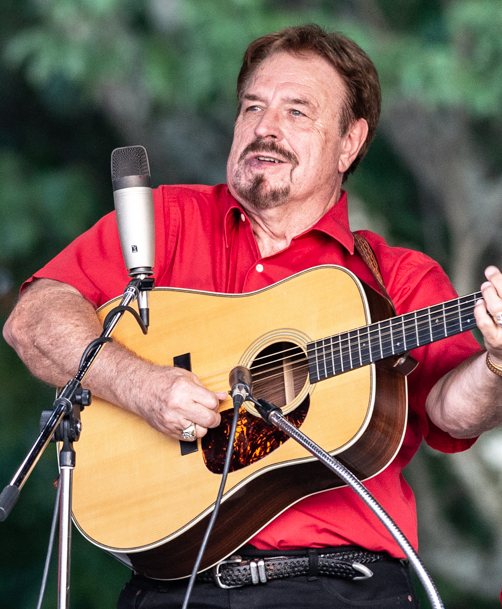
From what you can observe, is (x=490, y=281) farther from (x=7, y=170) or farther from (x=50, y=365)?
(x=7, y=170)

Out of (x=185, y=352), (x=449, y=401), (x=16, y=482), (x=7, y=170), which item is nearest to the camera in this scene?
(x=16, y=482)

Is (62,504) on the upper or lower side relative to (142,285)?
lower

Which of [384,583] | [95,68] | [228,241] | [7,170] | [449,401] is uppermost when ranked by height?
[95,68]

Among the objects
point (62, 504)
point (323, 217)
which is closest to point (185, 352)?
point (323, 217)

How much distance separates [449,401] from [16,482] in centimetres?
112

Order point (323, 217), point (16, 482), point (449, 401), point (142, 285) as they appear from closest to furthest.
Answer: point (16, 482) → point (142, 285) → point (449, 401) → point (323, 217)

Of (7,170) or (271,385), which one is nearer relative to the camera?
(271,385)

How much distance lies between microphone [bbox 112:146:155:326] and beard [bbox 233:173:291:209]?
0.74 m

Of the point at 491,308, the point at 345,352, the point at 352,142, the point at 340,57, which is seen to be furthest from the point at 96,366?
the point at 340,57

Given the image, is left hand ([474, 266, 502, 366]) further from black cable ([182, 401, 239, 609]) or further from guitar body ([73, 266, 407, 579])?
black cable ([182, 401, 239, 609])

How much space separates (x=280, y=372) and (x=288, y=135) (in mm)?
819

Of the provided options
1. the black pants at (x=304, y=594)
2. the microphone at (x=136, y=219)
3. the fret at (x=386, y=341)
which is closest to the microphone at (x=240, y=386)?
the microphone at (x=136, y=219)

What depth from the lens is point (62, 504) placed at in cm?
138

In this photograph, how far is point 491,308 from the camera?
1646 mm
